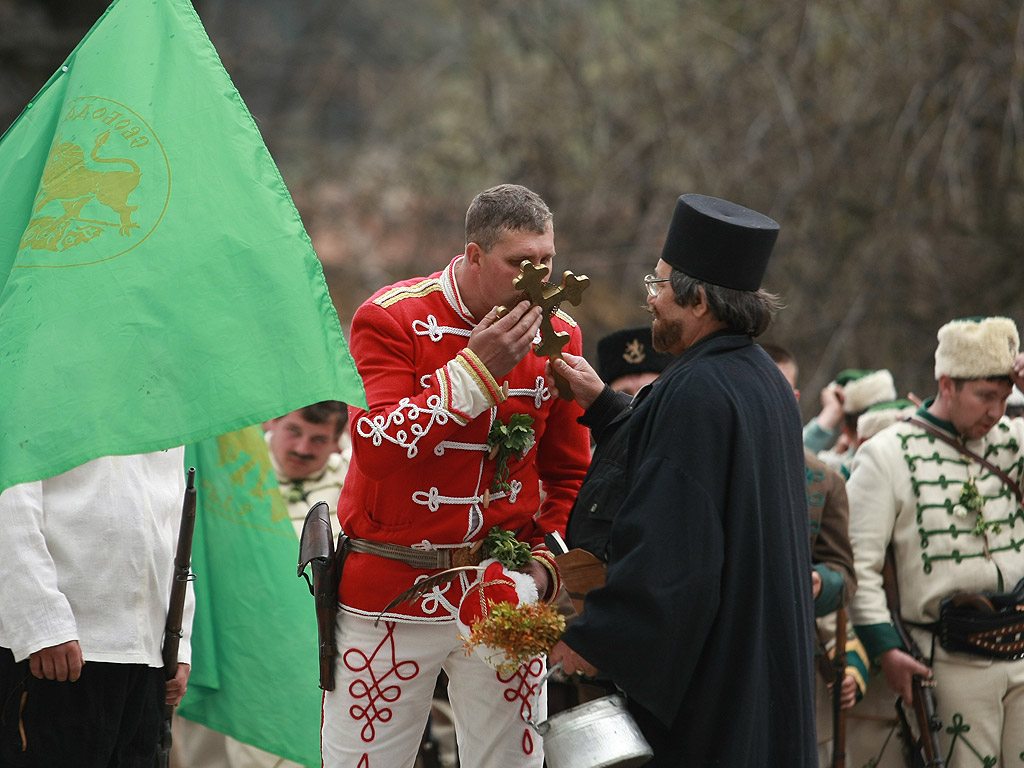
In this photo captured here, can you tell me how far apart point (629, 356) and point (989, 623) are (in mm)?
1932

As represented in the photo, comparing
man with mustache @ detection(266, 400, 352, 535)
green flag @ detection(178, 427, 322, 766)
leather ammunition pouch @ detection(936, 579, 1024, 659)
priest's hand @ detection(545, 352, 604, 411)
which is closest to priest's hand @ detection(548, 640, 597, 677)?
priest's hand @ detection(545, 352, 604, 411)

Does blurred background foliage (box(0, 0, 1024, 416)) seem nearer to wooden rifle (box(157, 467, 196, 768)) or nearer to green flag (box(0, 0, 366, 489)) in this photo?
green flag (box(0, 0, 366, 489))

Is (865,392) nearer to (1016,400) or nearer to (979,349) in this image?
(1016,400)

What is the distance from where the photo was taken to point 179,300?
10.7 feet

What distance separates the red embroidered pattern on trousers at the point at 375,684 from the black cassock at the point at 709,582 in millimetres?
767

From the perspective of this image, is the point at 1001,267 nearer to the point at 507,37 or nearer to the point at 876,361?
the point at 876,361

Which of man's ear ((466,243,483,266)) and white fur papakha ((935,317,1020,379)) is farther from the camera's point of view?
white fur papakha ((935,317,1020,379))

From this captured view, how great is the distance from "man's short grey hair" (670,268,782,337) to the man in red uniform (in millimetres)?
428

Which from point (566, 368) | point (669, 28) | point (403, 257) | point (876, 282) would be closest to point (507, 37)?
point (669, 28)

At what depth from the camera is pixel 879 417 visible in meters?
6.41

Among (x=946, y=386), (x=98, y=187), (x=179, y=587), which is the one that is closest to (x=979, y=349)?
(x=946, y=386)

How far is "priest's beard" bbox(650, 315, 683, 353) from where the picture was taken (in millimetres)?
3418

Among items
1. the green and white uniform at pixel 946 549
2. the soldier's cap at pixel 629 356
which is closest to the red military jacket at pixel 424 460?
the soldier's cap at pixel 629 356

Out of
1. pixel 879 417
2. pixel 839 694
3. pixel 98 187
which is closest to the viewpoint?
pixel 98 187
